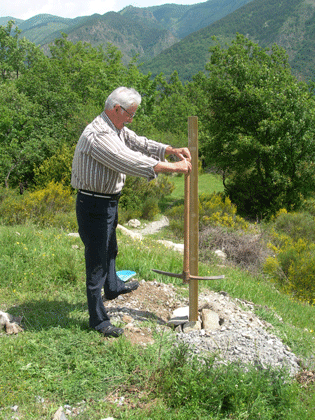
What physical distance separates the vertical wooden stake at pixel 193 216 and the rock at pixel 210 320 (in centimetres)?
10

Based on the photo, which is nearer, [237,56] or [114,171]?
[114,171]

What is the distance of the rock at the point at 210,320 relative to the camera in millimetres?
3188

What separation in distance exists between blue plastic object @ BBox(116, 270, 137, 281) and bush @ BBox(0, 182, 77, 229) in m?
4.85

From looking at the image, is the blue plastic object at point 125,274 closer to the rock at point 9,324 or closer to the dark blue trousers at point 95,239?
the dark blue trousers at point 95,239

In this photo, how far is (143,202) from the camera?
15.6m

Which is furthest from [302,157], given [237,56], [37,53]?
[37,53]

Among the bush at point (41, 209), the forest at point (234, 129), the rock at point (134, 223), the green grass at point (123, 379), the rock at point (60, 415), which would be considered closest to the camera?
the rock at point (60, 415)

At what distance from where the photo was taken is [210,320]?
325 cm

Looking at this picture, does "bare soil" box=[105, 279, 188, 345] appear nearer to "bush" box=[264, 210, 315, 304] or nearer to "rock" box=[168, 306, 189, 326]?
"rock" box=[168, 306, 189, 326]

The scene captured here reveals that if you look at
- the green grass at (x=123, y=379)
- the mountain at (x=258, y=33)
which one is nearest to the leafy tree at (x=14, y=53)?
the green grass at (x=123, y=379)

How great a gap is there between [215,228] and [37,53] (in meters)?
20.6

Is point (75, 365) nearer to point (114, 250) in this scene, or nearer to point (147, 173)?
point (114, 250)

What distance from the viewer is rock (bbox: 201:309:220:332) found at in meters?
3.19

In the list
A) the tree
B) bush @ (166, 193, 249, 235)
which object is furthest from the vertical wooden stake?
the tree
